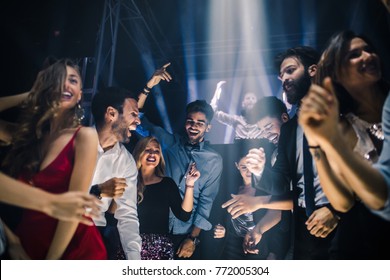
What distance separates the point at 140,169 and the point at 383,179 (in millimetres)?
1730

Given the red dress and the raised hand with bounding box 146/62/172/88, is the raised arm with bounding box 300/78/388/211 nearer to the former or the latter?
the raised hand with bounding box 146/62/172/88

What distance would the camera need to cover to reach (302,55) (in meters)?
2.78

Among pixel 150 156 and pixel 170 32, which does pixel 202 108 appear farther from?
pixel 170 32

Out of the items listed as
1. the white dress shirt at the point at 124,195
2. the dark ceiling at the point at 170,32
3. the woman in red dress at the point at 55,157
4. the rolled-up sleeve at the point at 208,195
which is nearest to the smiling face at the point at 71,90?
the woman in red dress at the point at 55,157

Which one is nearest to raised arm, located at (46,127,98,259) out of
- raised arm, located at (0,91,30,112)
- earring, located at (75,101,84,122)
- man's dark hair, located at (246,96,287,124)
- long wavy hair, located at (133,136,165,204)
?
earring, located at (75,101,84,122)

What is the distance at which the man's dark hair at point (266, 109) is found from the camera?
279 cm

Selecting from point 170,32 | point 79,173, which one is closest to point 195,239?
point 79,173

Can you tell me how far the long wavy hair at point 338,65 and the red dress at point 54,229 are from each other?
1.95m

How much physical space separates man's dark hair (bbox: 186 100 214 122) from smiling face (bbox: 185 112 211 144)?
0.08 ft

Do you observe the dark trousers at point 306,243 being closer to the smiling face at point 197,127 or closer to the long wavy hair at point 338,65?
the long wavy hair at point 338,65

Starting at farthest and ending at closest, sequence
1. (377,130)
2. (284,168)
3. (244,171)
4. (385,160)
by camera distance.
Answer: (244,171) → (284,168) → (377,130) → (385,160)

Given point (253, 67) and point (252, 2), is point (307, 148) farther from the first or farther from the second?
point (252, 2)

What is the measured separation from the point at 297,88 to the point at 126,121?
1376mm

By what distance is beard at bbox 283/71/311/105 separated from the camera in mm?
2709
